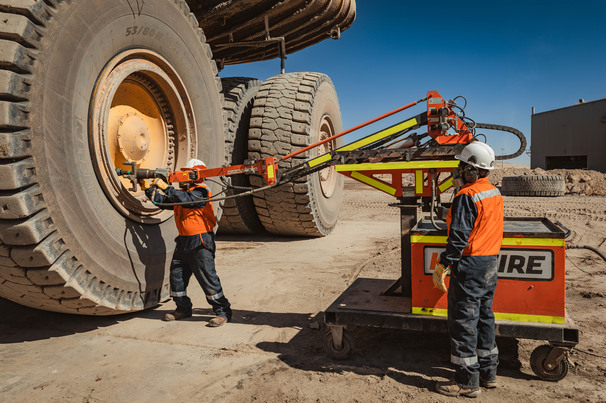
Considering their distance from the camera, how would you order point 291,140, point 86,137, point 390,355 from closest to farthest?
1. point 86,137
2. point 390,355
3. point 291,140

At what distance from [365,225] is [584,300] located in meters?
5.24

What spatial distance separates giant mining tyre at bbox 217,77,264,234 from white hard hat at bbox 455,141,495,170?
364cm

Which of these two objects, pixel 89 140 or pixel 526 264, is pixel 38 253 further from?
pixel 526 264

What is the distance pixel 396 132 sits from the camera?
3.67 metres

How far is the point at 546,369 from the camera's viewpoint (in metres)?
2.85

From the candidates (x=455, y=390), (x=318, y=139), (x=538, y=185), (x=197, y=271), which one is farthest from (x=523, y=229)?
(x=538, y=185)

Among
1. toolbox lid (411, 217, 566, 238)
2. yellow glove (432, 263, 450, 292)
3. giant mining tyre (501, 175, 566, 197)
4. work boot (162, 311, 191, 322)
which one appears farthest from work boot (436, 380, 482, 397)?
giant mining tyre (501, 175, 566, 197)

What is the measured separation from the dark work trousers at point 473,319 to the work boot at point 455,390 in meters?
0.03

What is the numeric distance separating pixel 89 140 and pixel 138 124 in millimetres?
774

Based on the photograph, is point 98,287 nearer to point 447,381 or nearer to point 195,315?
point 195,315

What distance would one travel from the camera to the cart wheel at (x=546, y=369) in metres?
2.84

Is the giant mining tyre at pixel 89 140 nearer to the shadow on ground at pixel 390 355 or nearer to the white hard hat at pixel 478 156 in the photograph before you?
the shadow on ground at pixel 390 355

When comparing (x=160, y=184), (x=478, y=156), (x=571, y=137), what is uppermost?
(x=571, y=137)

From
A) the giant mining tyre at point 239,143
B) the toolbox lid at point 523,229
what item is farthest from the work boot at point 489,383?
the giant mining tyre at point 239,143
